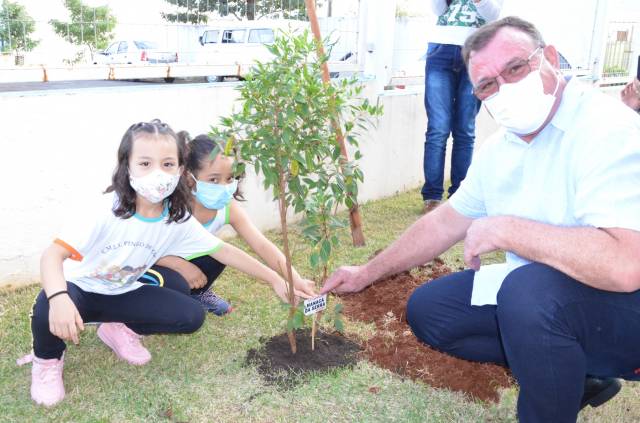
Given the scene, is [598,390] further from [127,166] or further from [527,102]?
[127,166]

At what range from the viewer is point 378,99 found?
207 inches

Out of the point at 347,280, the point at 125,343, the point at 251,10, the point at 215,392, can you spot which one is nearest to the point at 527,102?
the point at 347,280

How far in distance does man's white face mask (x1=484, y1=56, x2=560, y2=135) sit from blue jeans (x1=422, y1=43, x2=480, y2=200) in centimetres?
288

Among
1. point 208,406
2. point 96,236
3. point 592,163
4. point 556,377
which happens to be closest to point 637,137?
point 592,163

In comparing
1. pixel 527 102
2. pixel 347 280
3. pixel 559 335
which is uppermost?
pixel 527 102

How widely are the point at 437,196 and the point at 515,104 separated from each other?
307 cm

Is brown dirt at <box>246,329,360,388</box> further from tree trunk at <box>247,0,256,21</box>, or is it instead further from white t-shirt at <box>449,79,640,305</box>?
tree trunk at <box>247,0,256,21</box>

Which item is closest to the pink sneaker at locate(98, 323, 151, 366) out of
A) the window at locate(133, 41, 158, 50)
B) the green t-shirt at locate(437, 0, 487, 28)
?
the window at locate(133, 41, 158, 50)

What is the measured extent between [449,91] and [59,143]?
2.90m

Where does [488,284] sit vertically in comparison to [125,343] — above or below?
above

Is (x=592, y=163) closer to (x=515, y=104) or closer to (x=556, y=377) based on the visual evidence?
(x=515, y=104)

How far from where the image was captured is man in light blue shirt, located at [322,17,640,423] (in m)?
1.79

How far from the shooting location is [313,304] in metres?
2.41

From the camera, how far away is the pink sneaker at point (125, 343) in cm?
262
